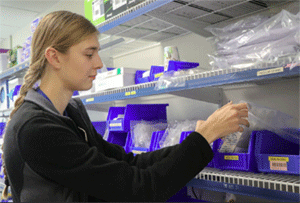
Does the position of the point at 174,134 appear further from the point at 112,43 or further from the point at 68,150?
the point at 112,43

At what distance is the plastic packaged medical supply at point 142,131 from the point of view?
5.83 ft

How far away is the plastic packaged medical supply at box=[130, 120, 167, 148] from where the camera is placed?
1776mm

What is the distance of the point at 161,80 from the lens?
1.56 m

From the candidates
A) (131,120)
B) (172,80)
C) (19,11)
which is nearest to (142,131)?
(131,120)

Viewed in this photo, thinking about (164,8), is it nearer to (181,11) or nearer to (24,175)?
(181,11)

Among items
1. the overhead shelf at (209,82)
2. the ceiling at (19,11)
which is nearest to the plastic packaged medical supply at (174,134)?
the overhead shelf at (209,82)

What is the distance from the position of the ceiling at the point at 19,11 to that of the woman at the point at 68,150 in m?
3.25

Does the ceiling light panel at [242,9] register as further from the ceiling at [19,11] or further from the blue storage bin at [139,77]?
the ceiling at [19,11]

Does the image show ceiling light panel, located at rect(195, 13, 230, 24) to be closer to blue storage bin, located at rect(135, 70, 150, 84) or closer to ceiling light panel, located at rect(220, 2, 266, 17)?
ceiling light panel, located at rect(220, 2, 266, 17)

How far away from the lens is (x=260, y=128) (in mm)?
1204

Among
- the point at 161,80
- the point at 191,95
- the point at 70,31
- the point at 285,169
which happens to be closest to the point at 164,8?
the point at 161,80

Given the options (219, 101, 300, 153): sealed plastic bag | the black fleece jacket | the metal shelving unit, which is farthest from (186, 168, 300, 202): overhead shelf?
the black fleece jacket

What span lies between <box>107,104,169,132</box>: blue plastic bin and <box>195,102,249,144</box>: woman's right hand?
90 centimetres

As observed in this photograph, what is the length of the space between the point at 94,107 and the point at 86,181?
6.89ft
